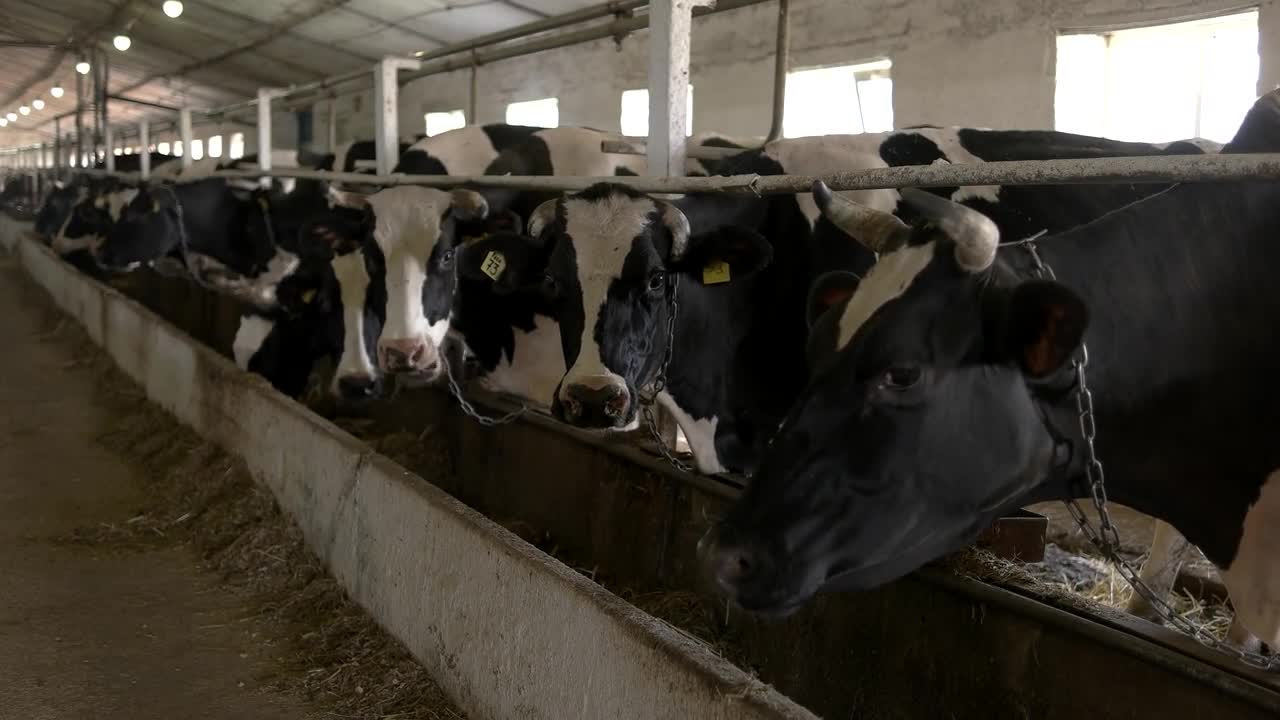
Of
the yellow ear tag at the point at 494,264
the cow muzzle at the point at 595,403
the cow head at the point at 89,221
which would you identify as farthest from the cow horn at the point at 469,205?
the cow head at the point at 89,221

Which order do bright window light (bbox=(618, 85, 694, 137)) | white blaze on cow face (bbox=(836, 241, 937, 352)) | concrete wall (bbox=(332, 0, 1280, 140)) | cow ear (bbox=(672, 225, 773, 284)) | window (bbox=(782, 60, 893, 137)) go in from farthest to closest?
bright window light (bbox=(618, 85, 694, 137)) < window (bbox=(782, 60, 893, 137)) < concrete wall (bbox=(332, 0, 1280, 140)) < cow ear (bbox=(672, 225, 773, 284)) < white blaze on cow face (bbox=(836, 241, 937, 352))

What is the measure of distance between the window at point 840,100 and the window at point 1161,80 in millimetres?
1558

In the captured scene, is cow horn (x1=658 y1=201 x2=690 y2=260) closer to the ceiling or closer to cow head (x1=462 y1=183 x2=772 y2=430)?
cow head (x1=462 y1=183 x2=772 y2=430)

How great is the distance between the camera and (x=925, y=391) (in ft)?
6.35

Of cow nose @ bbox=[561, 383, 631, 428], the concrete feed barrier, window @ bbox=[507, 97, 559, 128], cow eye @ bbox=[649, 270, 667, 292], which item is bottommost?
the concrete feed barrier

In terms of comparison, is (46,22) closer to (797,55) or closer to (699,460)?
(797,55)

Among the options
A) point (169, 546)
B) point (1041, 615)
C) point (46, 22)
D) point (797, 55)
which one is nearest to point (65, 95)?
point (46, 22)

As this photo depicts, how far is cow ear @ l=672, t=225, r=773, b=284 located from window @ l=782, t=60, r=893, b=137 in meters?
5.16

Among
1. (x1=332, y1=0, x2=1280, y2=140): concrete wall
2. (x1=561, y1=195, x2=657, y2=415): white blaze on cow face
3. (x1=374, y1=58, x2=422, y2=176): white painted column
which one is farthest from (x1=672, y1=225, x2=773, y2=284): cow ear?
(x1=374, y1=58, x2=422, y2=176): white painted column

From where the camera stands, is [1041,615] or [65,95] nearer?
[1041,615]

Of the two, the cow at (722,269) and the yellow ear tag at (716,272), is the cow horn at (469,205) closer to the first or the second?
the cow at (722,269)

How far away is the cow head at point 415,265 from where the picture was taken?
4.77 m

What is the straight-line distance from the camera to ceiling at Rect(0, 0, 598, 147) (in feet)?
40.7

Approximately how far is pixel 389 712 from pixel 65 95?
3802 centimetres
